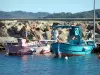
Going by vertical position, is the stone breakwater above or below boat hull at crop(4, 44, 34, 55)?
above

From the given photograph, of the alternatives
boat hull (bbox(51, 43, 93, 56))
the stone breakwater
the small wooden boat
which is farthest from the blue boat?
the stone breakwater

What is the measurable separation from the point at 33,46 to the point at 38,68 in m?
29.0

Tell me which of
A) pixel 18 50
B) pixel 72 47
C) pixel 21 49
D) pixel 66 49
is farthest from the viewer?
pixel 21 49

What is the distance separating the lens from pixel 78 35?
279 feet

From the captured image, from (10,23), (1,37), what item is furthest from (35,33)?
(10,23)

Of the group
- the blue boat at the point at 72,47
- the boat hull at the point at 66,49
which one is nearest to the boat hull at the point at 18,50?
the blue boat at the point at 72,47

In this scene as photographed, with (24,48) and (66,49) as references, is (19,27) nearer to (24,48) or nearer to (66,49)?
(24,48)

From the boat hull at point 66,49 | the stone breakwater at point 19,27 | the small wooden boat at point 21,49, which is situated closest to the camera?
the boat hull at point 66,49

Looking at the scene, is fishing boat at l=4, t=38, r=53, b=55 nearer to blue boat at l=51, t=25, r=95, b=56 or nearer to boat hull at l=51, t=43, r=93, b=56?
blue boat at l=51, t=25, r=95, b=56

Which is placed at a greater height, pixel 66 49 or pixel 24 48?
pixel 66 49

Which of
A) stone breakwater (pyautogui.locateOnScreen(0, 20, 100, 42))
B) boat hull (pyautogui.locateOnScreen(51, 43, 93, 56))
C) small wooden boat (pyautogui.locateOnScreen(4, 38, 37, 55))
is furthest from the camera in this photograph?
stone breakwater (pyautogui.locateOnScreen(0, 20, 100, 42))

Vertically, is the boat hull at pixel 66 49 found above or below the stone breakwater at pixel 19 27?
below

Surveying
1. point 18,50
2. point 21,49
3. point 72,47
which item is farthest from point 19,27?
point 72,47

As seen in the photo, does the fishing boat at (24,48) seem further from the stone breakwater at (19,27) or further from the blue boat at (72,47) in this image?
the stone breakwater at (19,27)
